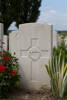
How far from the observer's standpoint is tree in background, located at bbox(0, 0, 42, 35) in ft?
66.2

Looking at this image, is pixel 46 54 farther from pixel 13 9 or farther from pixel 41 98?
pixel 13 9

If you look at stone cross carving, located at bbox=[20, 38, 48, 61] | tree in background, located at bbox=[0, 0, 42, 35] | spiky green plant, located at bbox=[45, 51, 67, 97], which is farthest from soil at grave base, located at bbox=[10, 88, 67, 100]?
tree in background, located at bbox=[0, 0, 42, 35]

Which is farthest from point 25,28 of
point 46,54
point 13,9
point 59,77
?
point 13,9

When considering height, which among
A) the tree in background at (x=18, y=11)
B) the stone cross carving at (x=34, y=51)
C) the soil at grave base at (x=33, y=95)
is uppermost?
the tree in background at (x=18, y=11)

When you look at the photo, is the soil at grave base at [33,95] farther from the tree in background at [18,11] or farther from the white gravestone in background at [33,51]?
the tree in background at [18,11]

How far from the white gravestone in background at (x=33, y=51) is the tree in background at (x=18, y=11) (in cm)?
1587

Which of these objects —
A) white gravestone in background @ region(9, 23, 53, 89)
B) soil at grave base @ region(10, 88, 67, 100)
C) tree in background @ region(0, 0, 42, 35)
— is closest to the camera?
soil at grave base @ region(10, 88, 67, 100)

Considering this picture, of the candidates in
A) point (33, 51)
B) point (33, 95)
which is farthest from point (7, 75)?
point (33, 51)

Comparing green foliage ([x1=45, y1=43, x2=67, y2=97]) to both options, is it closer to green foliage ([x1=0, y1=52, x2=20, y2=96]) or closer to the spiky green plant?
the spiky green plant

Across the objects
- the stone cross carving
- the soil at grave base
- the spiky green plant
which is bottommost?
the soil at grave base

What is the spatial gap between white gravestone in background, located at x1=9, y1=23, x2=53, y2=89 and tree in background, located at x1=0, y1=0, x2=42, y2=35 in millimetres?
15865

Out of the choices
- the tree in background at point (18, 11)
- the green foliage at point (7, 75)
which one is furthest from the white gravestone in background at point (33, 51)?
the tree in background at point (18, 11)

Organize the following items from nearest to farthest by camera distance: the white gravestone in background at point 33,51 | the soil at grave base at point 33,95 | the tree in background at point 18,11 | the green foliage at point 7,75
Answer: the green foliage at point 7,75 < the soil at grave base at point 33,95 < the white gravestone in background at point 33,51 < the tree in background at point 18,11

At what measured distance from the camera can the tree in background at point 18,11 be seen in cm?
2019
